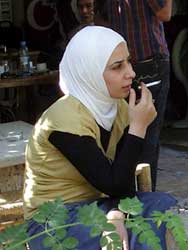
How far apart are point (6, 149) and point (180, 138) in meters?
3.79

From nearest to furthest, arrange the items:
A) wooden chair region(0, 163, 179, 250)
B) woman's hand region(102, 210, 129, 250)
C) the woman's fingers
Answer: woman's hand region(102, 210, 129, 250) → the woman's fingers → wooden chair region(0, 163, 179, 250)

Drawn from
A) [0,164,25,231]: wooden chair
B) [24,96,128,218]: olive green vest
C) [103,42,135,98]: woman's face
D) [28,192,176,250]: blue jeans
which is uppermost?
[103,42,135,98]: woman's face

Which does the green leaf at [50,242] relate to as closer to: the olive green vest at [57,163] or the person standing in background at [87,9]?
the olive green vest at [57,163]

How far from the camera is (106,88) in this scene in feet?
8.39

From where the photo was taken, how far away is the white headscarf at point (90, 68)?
2.52 metres

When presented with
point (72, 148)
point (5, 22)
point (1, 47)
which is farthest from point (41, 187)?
point (5, 22)

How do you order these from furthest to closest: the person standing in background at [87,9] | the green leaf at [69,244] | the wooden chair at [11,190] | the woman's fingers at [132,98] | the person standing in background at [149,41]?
the person standing in background at [87,9], the person standing in background at [149,41], the wooden chair at [11,190], the woman's fingers at [132,98], the green leaf at [69,244]

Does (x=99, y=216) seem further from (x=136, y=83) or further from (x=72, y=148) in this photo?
(x=136, y=83)

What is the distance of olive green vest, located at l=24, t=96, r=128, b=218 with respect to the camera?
2.50 metres

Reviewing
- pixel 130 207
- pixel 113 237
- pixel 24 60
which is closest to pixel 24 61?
pixel 24 60

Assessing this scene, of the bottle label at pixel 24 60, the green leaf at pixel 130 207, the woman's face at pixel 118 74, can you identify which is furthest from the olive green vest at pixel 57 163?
the bottle label at pixel 24 60

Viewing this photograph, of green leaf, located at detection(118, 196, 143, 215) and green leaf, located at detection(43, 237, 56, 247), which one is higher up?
green leaf, located at detection(118, 196, 143, 215)

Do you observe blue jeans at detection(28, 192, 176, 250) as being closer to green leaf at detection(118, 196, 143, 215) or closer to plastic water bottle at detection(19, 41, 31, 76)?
green leaf at detection(118, 196, 143, 215)

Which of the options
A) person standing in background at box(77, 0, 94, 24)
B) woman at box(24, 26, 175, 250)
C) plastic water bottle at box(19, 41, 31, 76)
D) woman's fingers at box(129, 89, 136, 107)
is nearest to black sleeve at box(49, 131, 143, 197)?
woman at box(24, 26, 175, 250)
